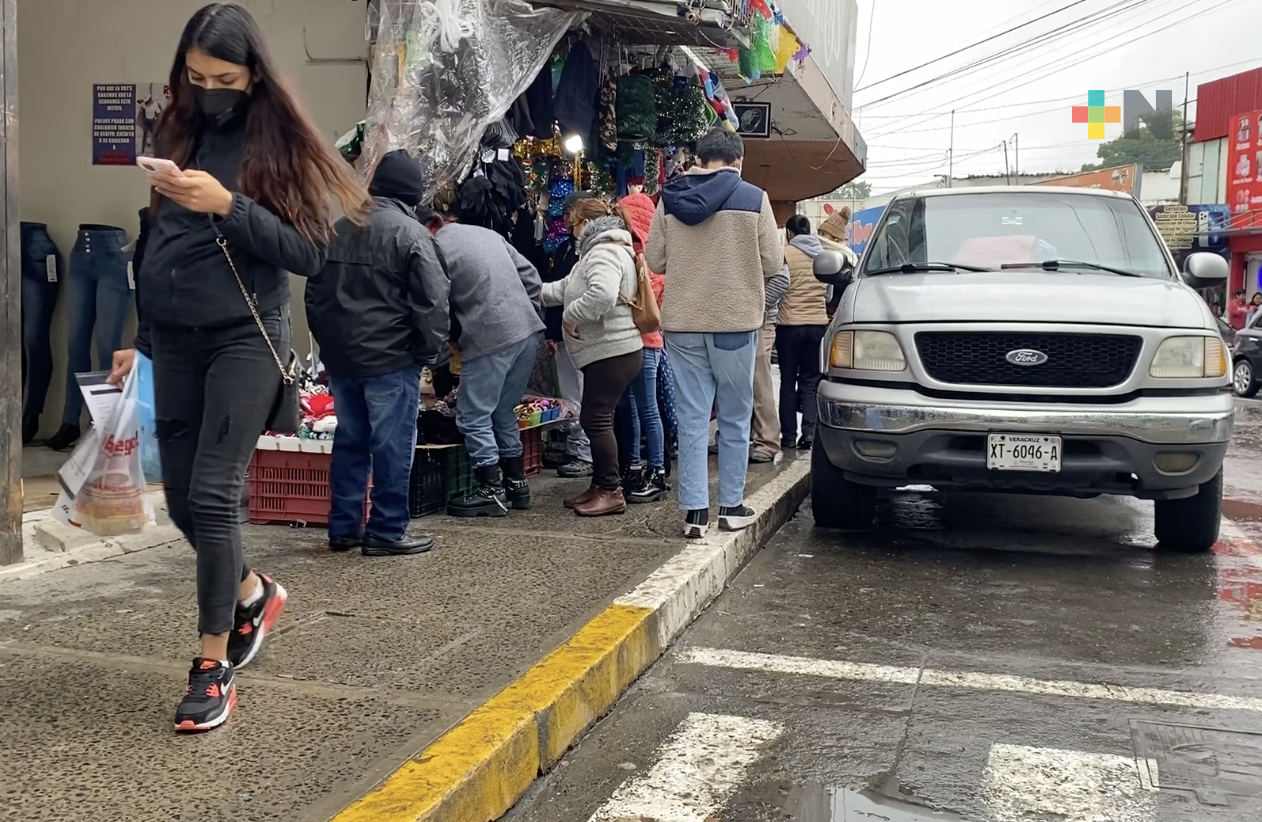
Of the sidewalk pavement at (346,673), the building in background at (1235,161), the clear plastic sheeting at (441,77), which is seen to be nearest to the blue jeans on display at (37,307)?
the clear plastic sheeting at (441,77)

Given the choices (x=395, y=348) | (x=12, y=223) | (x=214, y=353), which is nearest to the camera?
(x=214, y=353)

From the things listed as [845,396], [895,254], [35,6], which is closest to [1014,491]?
[845,396]

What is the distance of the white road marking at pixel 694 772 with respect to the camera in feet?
9.81

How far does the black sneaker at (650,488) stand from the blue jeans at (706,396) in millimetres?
1044

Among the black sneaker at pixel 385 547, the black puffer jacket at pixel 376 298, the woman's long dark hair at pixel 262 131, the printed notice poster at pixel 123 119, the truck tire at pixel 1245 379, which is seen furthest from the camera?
the truck tire at pixel 1245 379

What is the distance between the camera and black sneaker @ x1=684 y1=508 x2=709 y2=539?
18.2ft

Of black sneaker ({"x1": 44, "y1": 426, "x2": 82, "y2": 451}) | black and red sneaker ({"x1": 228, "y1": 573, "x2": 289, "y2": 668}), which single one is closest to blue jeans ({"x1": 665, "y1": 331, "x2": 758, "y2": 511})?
black and red sneaker ({"x1": 228, "y1": 573, "x2": 289, "y2": 668})

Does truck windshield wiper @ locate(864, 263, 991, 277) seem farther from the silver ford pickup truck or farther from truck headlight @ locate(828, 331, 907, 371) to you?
truck headlight @ locate(828, 331, 907, 371)

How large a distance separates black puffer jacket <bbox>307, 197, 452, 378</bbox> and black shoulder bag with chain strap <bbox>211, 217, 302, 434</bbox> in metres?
1.46

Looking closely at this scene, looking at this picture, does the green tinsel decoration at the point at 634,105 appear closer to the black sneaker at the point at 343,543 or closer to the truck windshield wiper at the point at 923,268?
the truck windshield wiper at the point at 923,268

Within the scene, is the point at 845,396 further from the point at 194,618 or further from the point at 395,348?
the point at 194,618

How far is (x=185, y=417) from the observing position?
3.20 meters

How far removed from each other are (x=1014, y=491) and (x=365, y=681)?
343cm

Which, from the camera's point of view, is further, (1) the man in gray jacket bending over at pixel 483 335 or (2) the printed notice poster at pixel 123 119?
(2) the printed notice poster at pixel 123 119
